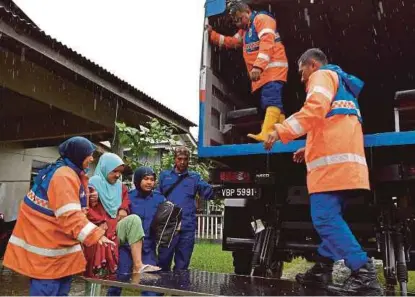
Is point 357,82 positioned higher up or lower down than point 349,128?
higher up

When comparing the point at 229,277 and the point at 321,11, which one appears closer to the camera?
the point at 229,277

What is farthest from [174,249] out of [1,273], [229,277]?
[1,273]

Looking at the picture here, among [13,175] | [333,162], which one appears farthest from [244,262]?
[13,175]

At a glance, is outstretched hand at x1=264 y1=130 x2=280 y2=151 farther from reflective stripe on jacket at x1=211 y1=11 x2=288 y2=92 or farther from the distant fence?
the distant fence

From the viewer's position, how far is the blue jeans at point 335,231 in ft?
8.59

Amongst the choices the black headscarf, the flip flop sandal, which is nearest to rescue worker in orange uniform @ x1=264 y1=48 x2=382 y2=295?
the black headscarf

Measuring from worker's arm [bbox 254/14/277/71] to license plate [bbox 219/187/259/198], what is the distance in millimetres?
1058

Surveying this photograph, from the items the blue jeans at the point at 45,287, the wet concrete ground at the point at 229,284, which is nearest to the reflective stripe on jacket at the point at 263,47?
the wet concrete ground at the point at 229,284

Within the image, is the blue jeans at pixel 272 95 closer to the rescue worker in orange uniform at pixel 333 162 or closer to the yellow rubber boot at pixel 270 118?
the yellow rubber boot at pixel 270 118

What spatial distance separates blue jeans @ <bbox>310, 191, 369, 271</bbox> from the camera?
2617 millimetres

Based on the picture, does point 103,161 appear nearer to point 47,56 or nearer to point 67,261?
point 67,261

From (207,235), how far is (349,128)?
41.0ft

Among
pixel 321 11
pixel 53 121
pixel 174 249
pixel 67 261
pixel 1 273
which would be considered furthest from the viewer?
pixel 53 121

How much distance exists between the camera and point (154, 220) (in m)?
3.79
